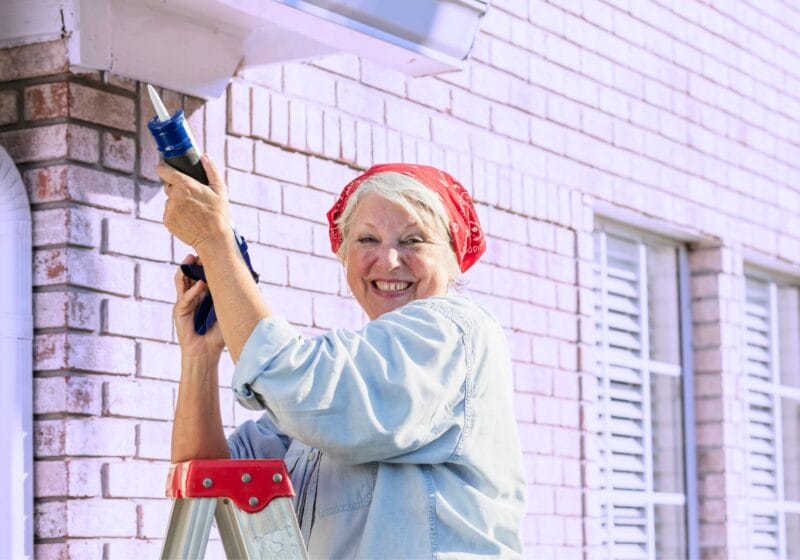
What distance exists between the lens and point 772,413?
23.4 feet

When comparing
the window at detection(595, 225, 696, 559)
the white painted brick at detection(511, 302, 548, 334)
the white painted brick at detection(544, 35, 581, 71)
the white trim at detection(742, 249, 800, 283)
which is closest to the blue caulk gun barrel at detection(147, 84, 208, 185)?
the white painted brick at detection(511, 302, 548, 334)

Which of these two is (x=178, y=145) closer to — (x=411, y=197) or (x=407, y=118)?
(x=411, y=197)

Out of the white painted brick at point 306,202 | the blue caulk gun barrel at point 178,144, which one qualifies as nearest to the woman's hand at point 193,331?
the blue caulk gun barrel at point 178,144

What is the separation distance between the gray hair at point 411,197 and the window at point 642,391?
331 centimetres

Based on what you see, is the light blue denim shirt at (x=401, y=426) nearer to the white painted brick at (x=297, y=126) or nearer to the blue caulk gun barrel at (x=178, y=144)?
the blue caulk gun barrel at (x=178, y=144)

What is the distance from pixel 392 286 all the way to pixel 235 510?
54cm

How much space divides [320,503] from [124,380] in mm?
1312

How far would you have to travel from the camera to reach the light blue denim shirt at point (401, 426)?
2.42 meters

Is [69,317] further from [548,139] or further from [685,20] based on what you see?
[685,20]

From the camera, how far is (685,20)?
21.8 ft

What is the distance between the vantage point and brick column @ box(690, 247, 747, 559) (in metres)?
6.45

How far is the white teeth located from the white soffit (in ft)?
3.34

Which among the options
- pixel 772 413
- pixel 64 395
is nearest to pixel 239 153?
pixel 64 395

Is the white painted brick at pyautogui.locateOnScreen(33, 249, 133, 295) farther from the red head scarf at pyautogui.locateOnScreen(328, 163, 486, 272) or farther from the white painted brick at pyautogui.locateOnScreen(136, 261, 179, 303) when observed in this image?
the red head scarf at pyautogui.locateOnScreen(328, 163, 486, 272)
